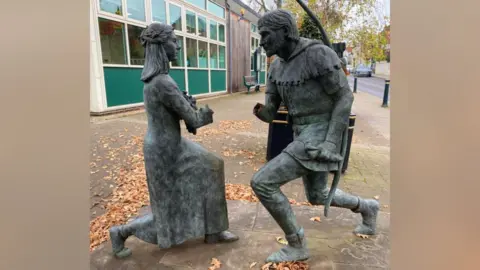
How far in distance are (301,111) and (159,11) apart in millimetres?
10170

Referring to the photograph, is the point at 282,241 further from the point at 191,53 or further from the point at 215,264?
the point at 191,53

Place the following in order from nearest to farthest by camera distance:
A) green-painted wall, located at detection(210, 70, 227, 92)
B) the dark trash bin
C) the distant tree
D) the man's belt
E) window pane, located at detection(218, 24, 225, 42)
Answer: the man's belt < the dark trash bin < the distant tree < green-painted wall, located at detection(210, 70, 227, 92) < window pane, located at detection(218, 24, 225, 42)

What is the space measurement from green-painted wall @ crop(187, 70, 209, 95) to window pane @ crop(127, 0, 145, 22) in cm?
327

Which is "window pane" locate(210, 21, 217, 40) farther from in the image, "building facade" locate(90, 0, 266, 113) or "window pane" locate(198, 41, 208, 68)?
"window pane" locate(198, 41, 208, 68)

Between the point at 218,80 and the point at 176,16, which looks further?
the point at 218,80

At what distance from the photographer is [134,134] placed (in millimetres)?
7488

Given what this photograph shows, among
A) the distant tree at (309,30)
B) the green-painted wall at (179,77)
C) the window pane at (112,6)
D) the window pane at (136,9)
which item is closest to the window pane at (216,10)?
the green-painted wall at (179,77)

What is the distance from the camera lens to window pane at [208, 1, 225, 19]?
14695mm

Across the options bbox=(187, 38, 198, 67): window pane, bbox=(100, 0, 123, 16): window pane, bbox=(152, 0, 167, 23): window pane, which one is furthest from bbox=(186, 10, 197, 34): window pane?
bbox=(100, 0, 123, 16): window pane

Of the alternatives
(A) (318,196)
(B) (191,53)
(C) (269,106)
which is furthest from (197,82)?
(A) (318,196)

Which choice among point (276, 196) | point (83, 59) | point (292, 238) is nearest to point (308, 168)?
point (276, 196)

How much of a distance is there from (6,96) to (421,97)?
729mm

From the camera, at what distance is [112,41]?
9297 mm

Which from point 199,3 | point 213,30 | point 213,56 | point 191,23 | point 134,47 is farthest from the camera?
point 213,56
